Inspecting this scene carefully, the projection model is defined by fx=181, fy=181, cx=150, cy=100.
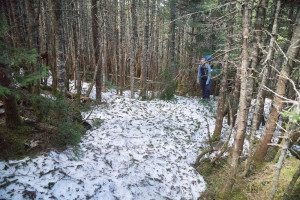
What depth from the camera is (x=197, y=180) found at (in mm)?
4938

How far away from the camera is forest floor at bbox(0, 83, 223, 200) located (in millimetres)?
3420

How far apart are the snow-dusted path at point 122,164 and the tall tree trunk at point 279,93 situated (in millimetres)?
1767

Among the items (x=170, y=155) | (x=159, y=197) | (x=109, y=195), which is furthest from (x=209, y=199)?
(x=109, y=195)

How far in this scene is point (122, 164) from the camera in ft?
15.4

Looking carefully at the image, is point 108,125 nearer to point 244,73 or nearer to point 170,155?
point 170,155

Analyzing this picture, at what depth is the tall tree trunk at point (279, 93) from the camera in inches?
152

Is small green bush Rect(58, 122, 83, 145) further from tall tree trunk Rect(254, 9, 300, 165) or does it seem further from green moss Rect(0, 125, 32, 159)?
tall tree trunk Rect(254, 9, 300, 165)

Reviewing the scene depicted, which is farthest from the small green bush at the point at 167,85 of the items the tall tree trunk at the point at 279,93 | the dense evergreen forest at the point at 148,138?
the tall tree trunk at the point at 279,93

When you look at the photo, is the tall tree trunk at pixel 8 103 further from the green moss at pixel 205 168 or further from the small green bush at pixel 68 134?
the green moss at pixel 205 168

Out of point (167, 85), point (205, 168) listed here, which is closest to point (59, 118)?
point (205, 168)

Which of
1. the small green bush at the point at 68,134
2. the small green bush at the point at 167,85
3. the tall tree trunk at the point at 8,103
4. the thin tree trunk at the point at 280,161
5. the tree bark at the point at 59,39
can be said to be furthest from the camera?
the small green bush at the point at 167,85

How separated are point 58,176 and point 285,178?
4871 mm

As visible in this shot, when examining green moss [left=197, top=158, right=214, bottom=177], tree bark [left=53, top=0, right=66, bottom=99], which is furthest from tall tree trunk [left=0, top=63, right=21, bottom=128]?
green moss [left=197, top=158, right=214, bottom=177]

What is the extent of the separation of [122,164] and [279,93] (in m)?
4.07
